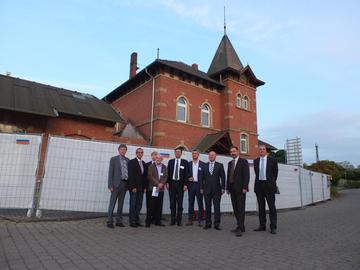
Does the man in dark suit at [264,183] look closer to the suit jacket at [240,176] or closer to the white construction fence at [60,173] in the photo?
the suit jacket at [240,176]

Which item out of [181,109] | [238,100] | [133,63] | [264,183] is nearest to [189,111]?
[181,109]

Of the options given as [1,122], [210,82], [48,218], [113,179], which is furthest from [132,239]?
[210,82]

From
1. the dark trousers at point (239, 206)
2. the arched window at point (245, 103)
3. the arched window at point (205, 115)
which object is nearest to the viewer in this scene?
the dark trousers at point (239, 206)

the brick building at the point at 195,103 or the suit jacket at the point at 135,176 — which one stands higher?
the brick building at the point at 195,103

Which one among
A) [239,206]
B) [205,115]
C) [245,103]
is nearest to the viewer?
[239,206]

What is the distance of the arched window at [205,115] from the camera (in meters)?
23.4

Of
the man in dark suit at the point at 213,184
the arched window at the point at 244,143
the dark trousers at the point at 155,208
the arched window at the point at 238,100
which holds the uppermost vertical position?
the arched window at the point at 238,100

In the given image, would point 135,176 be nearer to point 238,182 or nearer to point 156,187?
point 156,187

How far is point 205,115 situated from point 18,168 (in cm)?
1794

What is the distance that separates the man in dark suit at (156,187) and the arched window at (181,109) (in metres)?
14.5

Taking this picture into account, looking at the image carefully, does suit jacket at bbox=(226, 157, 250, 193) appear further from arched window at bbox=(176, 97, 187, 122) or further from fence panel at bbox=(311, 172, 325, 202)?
arched window at bbox=(176, 97, 187, 122)

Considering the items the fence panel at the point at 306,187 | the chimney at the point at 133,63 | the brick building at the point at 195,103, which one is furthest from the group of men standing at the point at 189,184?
the chimney at the point at 133,63

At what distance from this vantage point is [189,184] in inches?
298

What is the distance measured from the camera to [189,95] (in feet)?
73.9
